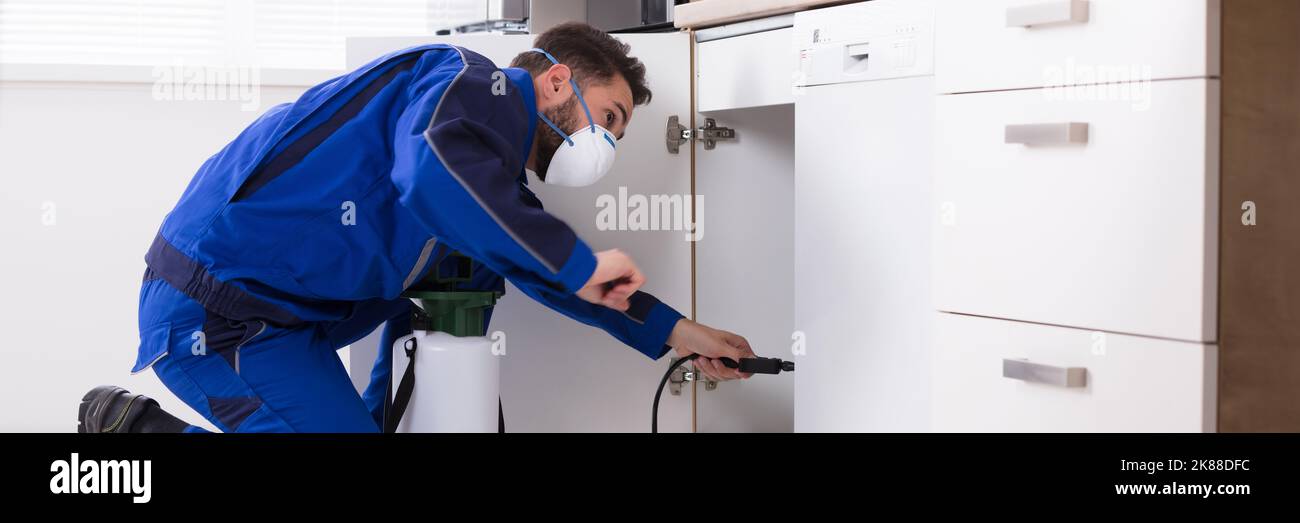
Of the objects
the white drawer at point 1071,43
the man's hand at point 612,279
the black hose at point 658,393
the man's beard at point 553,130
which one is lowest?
the black hose at point 658,393

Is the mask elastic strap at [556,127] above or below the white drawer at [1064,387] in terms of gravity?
above

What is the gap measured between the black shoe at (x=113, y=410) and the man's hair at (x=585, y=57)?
64cm

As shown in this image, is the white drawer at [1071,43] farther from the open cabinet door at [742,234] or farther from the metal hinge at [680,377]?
the metal hinge at [680,377]

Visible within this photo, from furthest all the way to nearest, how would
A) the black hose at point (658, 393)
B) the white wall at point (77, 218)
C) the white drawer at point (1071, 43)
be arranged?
1. the white wall at point (77, 218)
2. the black hose at point (658, 393)
3. the white drawer at point (1071, 43)

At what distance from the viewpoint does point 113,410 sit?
50.9 inches

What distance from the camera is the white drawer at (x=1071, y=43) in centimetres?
89

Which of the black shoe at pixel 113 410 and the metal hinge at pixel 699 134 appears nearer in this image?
the black shoe at pixel 113 410

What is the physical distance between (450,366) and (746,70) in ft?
1.83

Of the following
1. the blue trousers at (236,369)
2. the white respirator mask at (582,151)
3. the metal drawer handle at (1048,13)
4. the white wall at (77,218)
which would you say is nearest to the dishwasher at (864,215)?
the metal drawer handle at (1048,13)

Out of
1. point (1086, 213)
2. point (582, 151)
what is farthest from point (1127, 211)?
point (582, 151)

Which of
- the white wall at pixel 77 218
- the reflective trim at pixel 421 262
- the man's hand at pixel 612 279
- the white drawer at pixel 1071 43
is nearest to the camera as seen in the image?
the white drawer at pixel 1071 43

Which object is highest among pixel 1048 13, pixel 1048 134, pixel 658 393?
pixel 1048 13

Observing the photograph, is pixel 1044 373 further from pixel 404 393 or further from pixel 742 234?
pixel 404 393

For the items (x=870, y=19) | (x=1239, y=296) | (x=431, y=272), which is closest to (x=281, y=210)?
(x=431, y=272)
